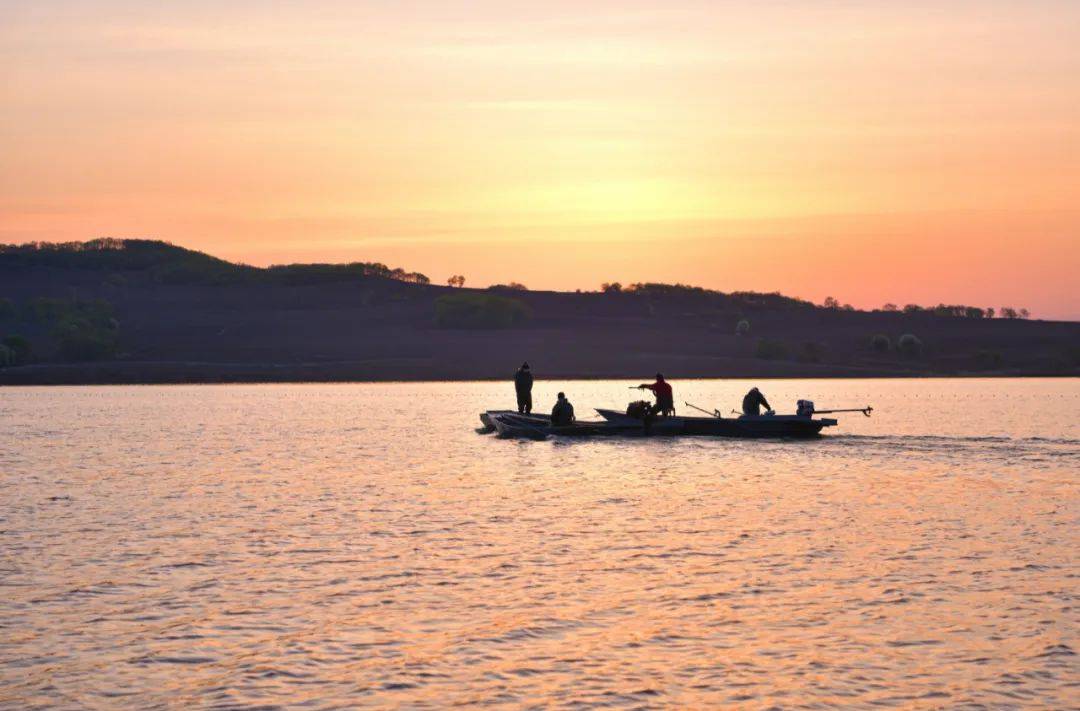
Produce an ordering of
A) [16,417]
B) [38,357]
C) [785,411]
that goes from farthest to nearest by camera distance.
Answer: [38,357] → [785,411] → [16,417]

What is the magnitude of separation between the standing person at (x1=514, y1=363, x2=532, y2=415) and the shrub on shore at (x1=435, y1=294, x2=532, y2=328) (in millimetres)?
132836

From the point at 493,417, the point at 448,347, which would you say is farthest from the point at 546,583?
the point at 448,347

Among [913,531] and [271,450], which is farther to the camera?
[271,450]

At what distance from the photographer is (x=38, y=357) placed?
161m

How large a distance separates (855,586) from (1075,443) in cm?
3436

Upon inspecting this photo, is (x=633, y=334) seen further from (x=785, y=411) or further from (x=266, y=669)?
(x=266, y=669)

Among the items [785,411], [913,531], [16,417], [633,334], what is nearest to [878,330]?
[633,334]

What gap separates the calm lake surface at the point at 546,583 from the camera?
45.9 ft

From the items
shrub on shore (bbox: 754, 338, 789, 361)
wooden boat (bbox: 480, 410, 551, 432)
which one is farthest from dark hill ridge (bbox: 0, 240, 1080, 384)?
wooden boat (bbox: 480, 410, 551, 432)

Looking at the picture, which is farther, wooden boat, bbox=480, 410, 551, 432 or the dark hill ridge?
the dark hill ridge

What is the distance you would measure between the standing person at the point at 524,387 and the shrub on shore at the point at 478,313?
13284 cm

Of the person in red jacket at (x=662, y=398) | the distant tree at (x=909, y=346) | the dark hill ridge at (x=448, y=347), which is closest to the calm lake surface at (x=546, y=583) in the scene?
the person in red jacket at (x=662, y=398)

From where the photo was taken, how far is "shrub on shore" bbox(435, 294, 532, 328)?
191125mm

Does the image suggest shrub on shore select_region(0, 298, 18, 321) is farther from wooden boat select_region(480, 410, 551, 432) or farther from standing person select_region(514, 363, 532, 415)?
standing person select_region(514, 363, 532, 415)
